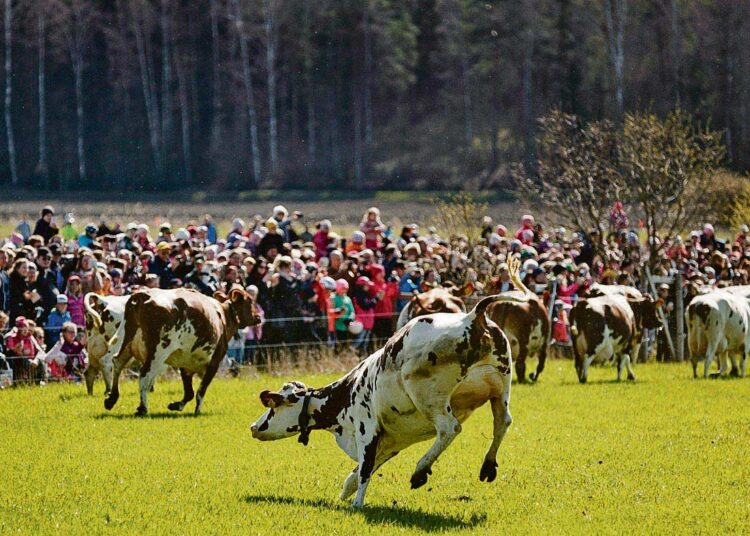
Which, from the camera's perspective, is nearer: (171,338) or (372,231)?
(171,338)

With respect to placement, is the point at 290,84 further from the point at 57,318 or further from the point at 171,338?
the point at 171,338

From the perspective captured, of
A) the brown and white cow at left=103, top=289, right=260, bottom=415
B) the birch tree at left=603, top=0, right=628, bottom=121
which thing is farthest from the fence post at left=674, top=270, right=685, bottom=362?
the birch tree at left=603, top=0, right=628, bottom=121

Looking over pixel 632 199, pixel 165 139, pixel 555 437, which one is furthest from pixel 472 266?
pixel 165 139

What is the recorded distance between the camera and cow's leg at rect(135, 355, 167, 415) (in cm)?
1883

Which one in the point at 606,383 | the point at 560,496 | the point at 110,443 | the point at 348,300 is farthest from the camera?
the point at 348,300

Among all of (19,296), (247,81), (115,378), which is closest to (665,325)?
(19,296)

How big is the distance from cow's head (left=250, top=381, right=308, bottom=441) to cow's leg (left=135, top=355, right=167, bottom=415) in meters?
5.50

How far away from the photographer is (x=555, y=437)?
17375mm

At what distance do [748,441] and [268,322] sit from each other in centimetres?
1096

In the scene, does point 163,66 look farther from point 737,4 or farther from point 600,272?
point 600,272

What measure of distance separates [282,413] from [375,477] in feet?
5.28

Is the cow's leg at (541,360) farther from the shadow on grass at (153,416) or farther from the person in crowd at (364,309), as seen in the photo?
the shadow on grass at (153,416)

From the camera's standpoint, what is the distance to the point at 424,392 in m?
12.1

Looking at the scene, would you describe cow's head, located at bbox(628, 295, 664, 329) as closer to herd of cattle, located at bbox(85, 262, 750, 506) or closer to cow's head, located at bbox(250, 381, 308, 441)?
herd of cattle, located at bbox(85, 262, 750, 506)
